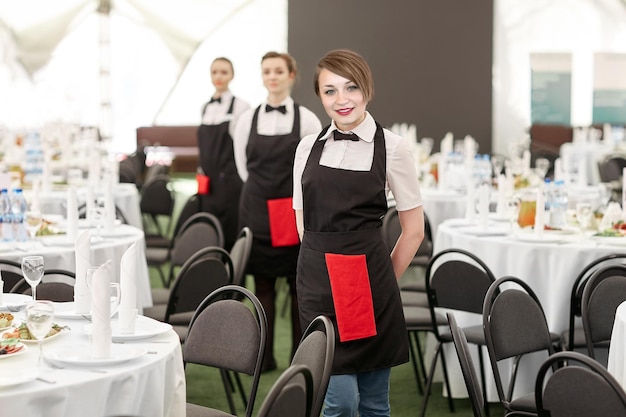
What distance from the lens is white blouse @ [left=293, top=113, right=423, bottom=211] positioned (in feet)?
11.6

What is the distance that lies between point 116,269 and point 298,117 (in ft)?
4.18

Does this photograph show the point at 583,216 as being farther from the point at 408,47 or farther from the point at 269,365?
the point at 408,47

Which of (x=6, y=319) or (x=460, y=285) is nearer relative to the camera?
(x=6, y=319)

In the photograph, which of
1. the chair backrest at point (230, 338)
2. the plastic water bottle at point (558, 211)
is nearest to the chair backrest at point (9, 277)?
the chair backrest at point (230, 338)

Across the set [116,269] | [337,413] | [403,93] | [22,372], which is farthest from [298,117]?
[403,93]

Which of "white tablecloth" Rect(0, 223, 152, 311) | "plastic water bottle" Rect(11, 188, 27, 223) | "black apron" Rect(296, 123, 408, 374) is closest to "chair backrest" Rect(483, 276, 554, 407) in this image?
"black apron" Rect(296, 123, 408, 374)

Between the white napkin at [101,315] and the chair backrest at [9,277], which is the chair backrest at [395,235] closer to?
the chair backrest at [9,277]

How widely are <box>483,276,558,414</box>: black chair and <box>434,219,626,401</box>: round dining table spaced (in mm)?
1054

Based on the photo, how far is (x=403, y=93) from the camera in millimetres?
13234

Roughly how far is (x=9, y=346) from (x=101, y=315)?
27 centimetres

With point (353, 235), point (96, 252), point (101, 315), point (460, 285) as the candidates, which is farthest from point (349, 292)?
point (96, 252)

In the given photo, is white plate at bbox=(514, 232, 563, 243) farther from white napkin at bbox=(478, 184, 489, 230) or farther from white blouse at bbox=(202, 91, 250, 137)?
white blouse at bbox=(202, 91, 250, 137)

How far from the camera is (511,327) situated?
385 cm

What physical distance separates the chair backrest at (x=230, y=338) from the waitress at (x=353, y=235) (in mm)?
182
